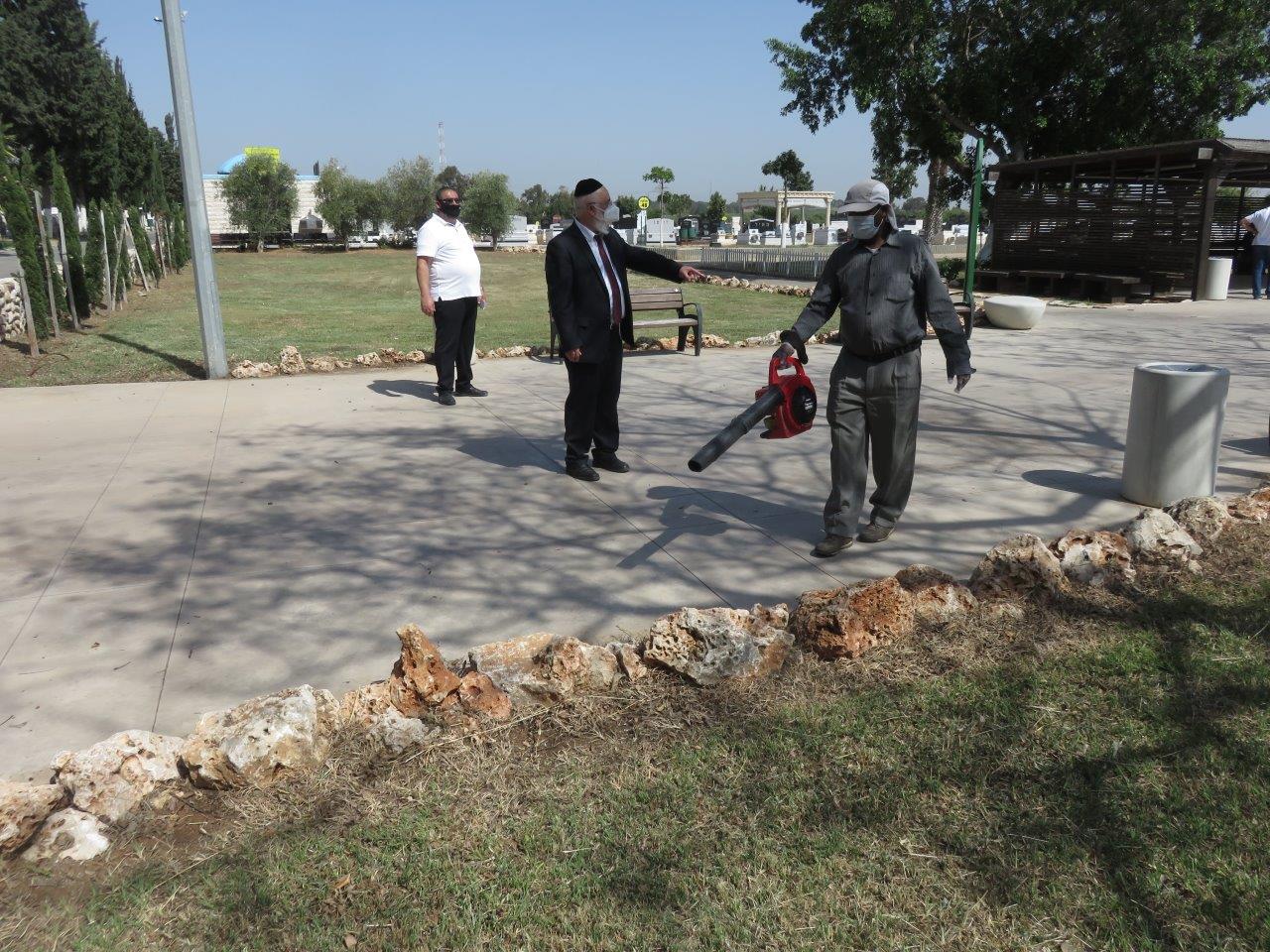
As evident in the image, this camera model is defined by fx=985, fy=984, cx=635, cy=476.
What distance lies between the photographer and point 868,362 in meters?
4.93

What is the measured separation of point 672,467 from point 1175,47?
82.0 feet

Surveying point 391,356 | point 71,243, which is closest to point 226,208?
point 71,243

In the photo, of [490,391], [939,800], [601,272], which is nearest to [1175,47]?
[490,391]

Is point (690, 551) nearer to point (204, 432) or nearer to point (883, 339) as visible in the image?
point (883, 339)

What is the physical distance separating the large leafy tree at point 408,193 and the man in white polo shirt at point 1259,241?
52.3m

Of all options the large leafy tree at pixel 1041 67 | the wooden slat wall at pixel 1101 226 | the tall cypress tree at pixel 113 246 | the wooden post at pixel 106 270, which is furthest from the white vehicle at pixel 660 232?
the wooden post at pixel 106 270

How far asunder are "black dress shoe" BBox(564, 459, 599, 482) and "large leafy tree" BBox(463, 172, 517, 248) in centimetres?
5847

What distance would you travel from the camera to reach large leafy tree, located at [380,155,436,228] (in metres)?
63.0

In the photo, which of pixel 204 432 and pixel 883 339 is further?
pixel 204 432

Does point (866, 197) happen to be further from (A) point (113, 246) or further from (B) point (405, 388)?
(A) point (113, 246)

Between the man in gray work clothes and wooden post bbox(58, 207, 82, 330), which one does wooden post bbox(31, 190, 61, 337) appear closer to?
wooden post bbox(58, 207, 82, 330)

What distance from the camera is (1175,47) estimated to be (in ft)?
81.9

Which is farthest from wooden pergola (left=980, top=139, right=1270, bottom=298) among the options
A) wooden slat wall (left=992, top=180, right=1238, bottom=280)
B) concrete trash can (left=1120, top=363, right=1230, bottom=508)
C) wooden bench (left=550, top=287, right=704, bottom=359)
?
concrete trash can (left=1120, top=363, right=1230, bottom=508)

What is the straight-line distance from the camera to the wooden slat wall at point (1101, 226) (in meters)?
19.7
